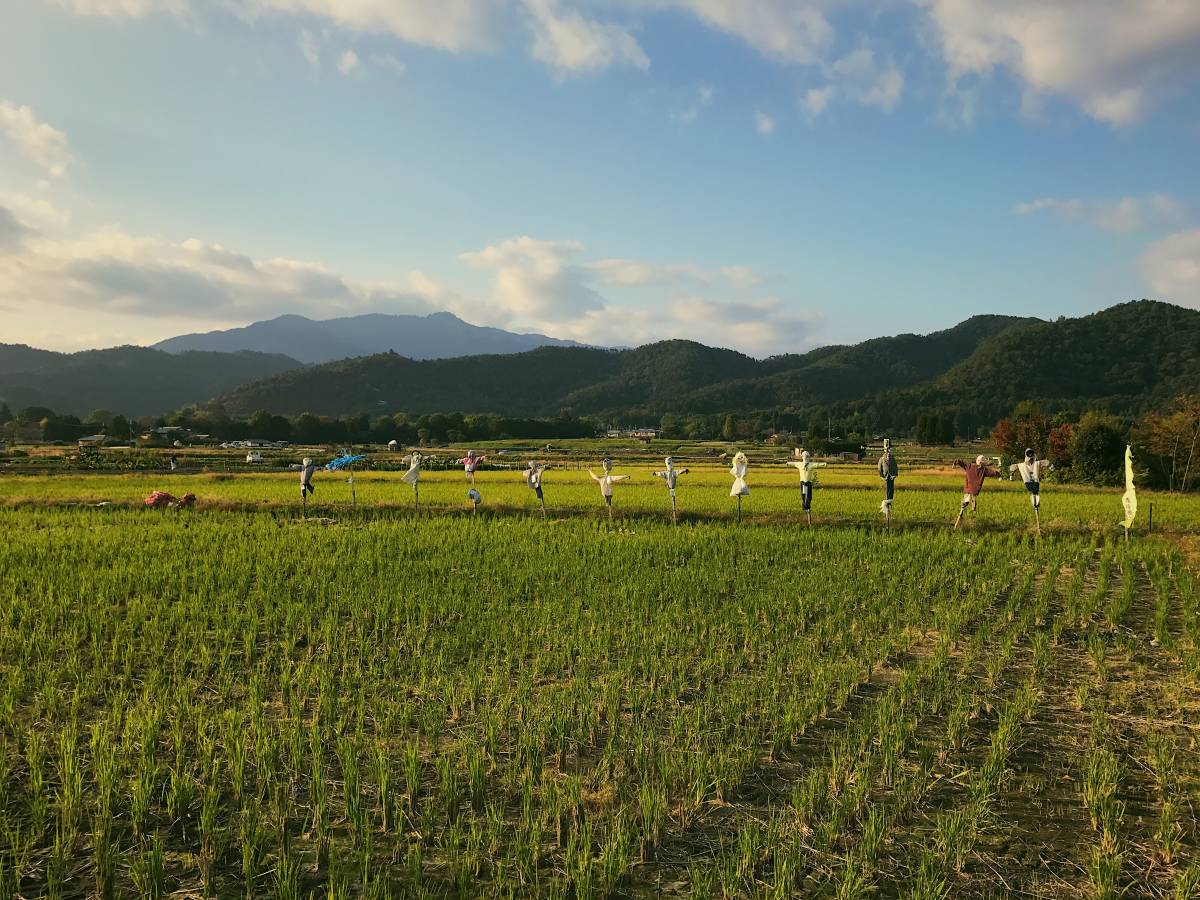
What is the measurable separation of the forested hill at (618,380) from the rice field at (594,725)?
372 feet

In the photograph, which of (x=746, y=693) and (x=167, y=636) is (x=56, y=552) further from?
(x=746, y=693)

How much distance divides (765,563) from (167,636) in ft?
29.4

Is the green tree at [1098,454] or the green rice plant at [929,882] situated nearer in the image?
the green rice plant at [929,882]

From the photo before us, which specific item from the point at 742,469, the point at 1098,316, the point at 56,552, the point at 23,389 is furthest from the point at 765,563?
the point at 23,389

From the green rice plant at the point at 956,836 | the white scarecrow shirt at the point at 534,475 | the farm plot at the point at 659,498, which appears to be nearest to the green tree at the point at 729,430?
the farm plot at the point at 659,498

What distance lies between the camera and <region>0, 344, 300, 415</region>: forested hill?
14150cm

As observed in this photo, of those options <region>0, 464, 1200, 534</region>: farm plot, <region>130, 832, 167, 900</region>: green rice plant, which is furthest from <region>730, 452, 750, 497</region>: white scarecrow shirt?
<region>130, 832, 167, 900</region>: green rice plant

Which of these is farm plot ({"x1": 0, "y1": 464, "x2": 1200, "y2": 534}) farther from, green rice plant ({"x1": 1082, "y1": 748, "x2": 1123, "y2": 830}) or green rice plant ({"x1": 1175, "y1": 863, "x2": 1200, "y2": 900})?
green rice plant ({"x1": 1175, "y1": 863, "x2": 1200, "y2": 900})

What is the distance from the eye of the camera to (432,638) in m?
7.64

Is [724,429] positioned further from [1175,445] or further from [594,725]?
[594,725]

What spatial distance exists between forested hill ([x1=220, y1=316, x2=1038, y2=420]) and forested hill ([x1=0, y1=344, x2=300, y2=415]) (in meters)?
51.1

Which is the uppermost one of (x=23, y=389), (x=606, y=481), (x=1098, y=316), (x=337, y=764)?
(x=1098, y=316)

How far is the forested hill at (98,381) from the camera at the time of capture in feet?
464

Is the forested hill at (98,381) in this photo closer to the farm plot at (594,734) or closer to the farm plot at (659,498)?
the farm plot at (659,498)
